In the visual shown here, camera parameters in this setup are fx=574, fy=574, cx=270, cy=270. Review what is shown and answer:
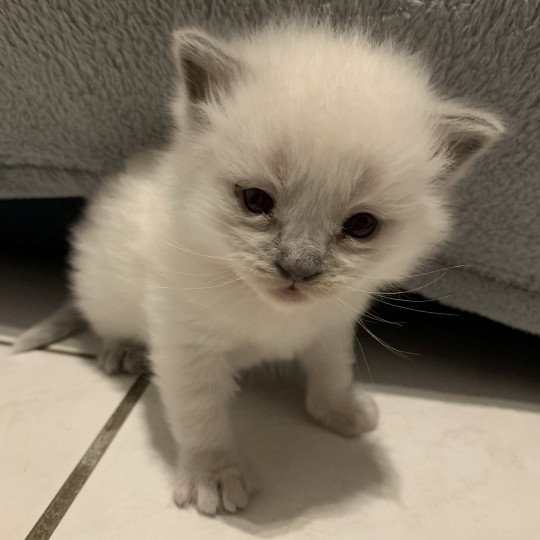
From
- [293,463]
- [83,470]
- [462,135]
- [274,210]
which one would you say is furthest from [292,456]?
[462,135]

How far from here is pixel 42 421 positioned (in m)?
0.90

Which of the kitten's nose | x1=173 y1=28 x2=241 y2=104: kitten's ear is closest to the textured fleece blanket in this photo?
x1=173 y1=28 x2=241 y2=104: kitten's ear

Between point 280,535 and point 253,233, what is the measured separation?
0.40 metres

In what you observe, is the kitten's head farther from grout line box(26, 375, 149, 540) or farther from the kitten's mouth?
grout line box(26, 375, 149, 540)

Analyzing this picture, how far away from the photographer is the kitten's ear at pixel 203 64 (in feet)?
2.35

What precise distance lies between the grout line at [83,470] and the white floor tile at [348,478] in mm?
12

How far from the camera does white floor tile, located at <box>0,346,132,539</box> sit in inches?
30.3

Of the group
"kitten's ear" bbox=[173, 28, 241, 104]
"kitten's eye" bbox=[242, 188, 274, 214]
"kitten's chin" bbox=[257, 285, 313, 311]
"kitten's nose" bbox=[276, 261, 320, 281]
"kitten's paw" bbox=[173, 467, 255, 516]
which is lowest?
"kitten's paw" bbox=[173, 467, 255, 516]

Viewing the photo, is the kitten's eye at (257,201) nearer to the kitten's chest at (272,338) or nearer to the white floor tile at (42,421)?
the kitten's chest at (272,338)

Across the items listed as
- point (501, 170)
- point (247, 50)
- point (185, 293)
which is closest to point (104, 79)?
point (247, 50)

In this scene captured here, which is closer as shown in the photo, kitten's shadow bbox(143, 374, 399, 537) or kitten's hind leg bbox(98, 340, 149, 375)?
kitten's shadow bbox(143, 374, 399, 537)

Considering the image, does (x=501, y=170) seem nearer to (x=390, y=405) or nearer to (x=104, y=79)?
(x=390, y=405)

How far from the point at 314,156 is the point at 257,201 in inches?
3.7

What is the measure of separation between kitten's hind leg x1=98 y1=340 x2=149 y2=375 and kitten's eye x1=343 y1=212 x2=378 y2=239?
1.71ft
